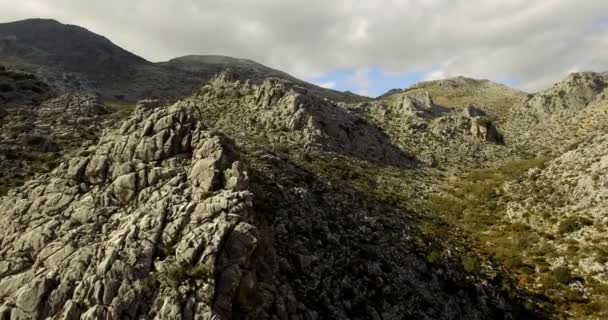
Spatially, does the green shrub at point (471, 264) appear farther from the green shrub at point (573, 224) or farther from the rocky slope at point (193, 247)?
the green shrub at point (573, 224)

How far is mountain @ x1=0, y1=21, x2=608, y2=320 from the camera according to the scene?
80.4 feet

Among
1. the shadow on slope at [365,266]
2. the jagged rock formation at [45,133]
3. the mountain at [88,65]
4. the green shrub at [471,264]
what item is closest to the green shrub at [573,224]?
the shadow on slope at [365,266]

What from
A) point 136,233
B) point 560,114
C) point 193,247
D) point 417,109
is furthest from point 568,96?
point 136,233

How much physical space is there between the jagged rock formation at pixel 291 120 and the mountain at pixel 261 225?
0.78m

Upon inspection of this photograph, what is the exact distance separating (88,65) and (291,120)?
124314mm

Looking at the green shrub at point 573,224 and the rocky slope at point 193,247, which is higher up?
the green shrub at point 573,224

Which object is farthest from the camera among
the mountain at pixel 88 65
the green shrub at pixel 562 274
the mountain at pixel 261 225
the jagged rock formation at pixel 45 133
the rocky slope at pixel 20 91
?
the mountain at pixel 88 65

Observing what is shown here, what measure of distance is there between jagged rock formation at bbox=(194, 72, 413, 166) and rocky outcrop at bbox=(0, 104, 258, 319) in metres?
25.9

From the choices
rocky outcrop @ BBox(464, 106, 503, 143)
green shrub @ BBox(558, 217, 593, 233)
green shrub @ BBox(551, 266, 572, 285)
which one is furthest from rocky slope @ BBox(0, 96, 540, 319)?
rocky outcrop @ BBox(464, 106, 503, 143)

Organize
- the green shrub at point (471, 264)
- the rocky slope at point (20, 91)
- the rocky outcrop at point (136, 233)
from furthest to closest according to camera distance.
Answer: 1. the rocky slope at point (20, 91)
2. the green shrub at point (471, 264)
3. the rocky outcrop at point (136, 233)

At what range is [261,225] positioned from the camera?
30.1 metres

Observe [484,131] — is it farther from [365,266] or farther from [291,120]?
[365,266]

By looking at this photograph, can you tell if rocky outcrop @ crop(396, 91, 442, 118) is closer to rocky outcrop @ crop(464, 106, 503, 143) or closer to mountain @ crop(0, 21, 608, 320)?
rocky outcrop @ crop(464, 106, 503, 143)

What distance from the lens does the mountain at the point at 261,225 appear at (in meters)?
24.5
